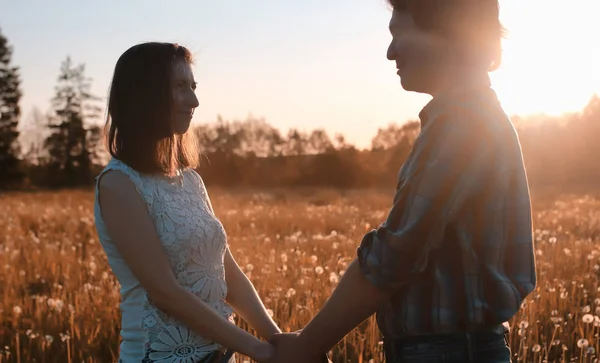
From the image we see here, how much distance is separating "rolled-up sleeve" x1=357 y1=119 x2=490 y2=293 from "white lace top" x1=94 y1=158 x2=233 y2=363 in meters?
0.99

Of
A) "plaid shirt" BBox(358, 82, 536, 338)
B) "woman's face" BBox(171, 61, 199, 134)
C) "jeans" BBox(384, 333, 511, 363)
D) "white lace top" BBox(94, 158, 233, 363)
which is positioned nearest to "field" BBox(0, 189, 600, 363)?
"white lace top" BBox(94, 158, 233, 363)

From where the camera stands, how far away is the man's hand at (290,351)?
239 centimetres

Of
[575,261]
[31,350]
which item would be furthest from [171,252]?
[575,261]

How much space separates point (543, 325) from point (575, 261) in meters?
2.58

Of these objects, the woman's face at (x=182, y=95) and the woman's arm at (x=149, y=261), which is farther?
the woman's face at (x=182, y=95)

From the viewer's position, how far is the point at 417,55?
210 centimetres

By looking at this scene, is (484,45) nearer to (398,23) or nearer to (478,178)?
(398,23)

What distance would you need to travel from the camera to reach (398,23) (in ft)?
7.07

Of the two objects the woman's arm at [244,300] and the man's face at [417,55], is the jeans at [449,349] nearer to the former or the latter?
the man's face at [417,55]

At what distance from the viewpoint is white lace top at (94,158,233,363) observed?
2.61 m

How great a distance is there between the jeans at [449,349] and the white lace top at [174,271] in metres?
0.95

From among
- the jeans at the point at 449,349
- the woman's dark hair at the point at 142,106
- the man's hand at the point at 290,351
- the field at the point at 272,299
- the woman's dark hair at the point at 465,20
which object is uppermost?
the woman's dark hair at the point at 465,20

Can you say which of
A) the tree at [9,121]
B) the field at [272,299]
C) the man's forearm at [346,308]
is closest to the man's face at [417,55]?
the man's forearm at [346,308]

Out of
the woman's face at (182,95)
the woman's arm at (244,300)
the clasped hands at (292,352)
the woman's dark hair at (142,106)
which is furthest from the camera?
the woman's arm at (244,300)
